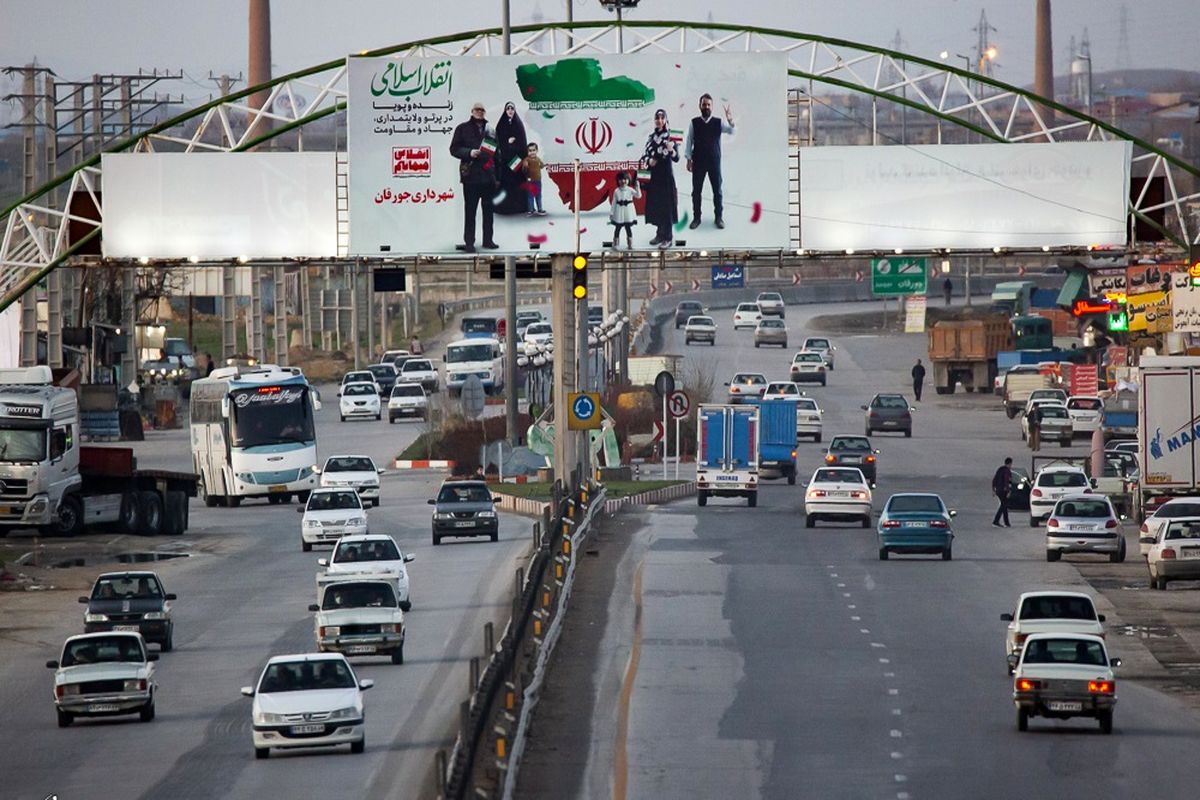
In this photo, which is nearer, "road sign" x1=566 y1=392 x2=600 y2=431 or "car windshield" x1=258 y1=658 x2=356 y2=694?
"car windshield" x1=258 y1=658 x2=356 y2=694

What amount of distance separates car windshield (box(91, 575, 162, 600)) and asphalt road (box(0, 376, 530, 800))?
3.23ft

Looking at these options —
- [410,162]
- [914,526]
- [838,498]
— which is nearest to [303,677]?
[914,526]

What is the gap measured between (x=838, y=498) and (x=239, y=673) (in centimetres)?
2210

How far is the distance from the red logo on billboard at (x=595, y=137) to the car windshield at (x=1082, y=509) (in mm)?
11792

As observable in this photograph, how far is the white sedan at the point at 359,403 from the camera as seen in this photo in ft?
288

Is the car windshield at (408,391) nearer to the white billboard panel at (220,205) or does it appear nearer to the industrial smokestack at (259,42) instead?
the white billboard panel at (220,205)

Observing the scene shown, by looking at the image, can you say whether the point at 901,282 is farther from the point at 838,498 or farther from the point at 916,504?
the point at 916,504

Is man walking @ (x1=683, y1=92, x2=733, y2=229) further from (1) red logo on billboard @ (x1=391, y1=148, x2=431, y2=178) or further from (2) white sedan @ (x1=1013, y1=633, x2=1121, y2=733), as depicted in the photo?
(2) white sedan @ (x1=1013, y1=633, x2=1121, y2=733)

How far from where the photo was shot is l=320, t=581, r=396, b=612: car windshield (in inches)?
1199

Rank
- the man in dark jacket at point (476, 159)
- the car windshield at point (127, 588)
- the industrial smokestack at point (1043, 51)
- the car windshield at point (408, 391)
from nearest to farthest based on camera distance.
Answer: the car windshield at point (127, 588) < the man in dark jacket at point (476, 159) < the car windshield at point (408, 391) < the industrial smokestack at point (1043, 51)

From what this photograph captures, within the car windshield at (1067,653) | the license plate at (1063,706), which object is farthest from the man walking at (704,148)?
the license plate at (1063,706)

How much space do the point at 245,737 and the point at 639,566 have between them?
17266mm

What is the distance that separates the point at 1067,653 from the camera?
24.6 meters

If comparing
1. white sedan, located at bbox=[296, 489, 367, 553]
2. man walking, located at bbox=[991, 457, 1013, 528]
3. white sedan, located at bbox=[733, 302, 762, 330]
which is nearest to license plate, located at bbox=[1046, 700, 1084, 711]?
white sedan, located at bbox=[296, 489, 367, 553]
